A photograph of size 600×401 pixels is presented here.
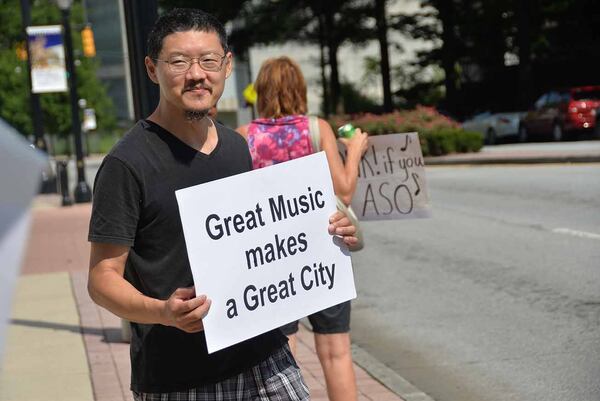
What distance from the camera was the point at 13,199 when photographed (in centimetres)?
135

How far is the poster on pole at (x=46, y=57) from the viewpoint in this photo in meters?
28.2

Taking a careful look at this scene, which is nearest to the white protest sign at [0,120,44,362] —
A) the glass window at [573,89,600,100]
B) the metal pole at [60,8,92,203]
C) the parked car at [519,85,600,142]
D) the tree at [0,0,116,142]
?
the metal pole at [60,8,92,203]

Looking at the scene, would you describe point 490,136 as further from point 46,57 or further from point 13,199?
point 13,199

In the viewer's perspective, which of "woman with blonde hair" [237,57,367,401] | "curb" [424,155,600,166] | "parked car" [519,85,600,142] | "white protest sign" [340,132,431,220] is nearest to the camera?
"woman with blonde hair" [237,57,367,401]

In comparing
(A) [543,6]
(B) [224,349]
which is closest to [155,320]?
(B) [224,349]

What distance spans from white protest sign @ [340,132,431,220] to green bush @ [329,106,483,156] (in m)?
23.8

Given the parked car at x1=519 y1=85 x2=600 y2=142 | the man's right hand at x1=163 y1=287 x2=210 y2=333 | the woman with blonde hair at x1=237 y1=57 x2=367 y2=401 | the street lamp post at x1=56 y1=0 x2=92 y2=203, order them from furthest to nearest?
the parked car at x1=519 y1=85 x2=600 y2=142, the street lamp post at x1=56 y1=0 x2=92 y2=203, the woman with blonde hair at x1=237 y1=57 x2=367 y2=401, the man's right hand at x1=163 y1=287 x2=210 y2=333

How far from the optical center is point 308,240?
11.1 feet

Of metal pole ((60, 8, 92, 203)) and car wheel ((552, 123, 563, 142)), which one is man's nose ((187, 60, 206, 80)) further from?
car wheel ((552, 123, 563, 142))

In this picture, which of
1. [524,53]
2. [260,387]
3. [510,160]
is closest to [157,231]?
[260,387]

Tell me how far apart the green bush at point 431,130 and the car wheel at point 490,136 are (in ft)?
19.2

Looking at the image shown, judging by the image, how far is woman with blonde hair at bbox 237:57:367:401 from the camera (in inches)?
197

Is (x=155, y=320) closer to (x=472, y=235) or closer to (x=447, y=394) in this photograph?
(x=447, y=394)

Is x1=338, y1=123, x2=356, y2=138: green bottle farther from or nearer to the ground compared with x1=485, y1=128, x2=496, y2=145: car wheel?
farther from the ground
